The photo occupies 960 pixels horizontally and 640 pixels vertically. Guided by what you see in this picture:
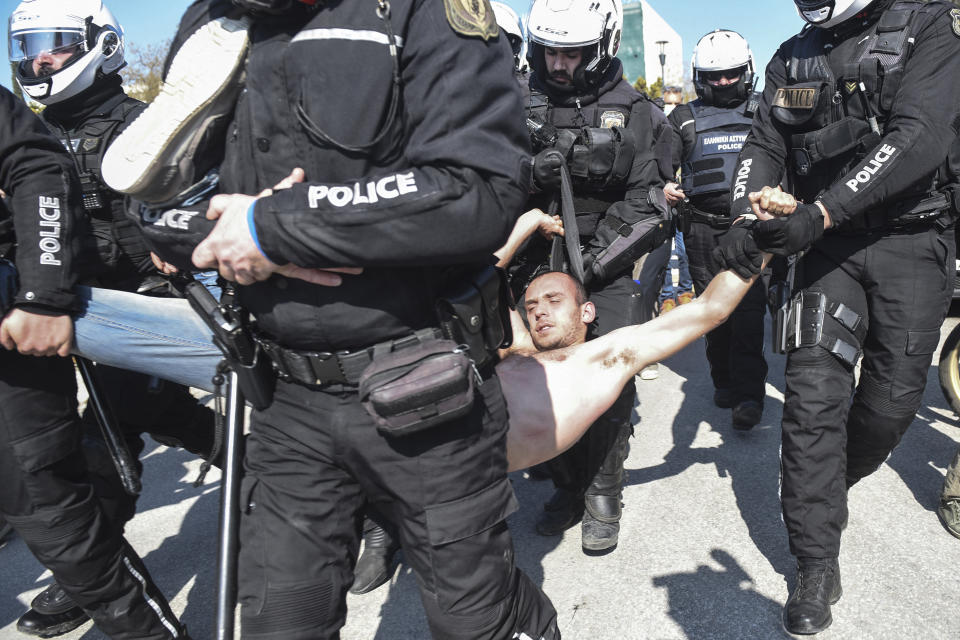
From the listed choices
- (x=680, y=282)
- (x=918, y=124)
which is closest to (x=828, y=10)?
(x=918, y=124)

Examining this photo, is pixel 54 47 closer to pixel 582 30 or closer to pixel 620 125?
pixel 582 30

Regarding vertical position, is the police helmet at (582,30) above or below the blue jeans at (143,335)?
above

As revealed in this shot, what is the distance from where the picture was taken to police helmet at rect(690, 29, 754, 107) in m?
4.98

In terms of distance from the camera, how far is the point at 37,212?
236cm

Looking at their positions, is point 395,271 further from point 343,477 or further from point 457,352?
point 343,477

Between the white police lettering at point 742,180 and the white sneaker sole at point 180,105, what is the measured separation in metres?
1.99

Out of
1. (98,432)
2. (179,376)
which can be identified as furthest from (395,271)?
(98,432)

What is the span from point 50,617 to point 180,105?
7.95 ft

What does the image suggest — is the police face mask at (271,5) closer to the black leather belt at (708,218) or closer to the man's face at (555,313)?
the man's face at (555,313)

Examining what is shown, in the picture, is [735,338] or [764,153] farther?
[735,338]

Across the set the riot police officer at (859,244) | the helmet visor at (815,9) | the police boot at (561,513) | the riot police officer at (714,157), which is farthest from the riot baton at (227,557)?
the riot police officer at (714,157)

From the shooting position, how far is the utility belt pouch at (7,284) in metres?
2.31

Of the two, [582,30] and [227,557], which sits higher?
[582,30]

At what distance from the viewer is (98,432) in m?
2.96
